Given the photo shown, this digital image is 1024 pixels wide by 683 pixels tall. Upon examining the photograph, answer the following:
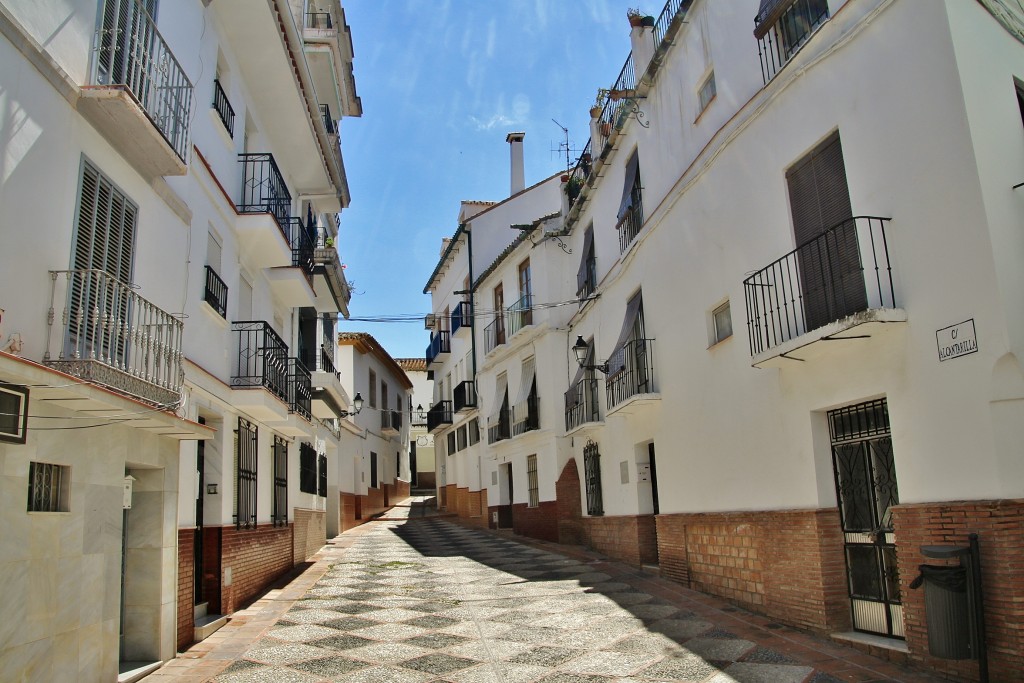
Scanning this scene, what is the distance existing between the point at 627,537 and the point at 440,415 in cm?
1730

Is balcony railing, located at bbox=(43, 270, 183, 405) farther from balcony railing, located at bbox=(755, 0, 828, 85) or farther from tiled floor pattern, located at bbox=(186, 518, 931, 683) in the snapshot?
balcony railing, located at bbox=(755, 0, 828, 85)

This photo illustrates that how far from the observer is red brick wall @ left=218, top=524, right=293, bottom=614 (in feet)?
31.3

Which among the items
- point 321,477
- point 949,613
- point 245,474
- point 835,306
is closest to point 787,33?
point 835,306

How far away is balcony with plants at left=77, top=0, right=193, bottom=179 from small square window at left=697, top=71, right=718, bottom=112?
20.5 ft

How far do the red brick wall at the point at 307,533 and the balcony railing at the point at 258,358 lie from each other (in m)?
3.61

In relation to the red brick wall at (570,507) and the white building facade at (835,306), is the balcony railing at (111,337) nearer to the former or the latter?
the white building facade at (835,306)

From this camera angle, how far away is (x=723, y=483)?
380 inches

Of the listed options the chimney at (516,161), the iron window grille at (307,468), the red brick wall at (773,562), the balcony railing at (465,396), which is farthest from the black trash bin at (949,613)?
the chimney at (516,161)

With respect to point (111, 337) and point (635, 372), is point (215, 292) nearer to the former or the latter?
point (111, 337)

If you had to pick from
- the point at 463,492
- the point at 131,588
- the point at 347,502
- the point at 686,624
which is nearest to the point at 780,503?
the point at 686,624

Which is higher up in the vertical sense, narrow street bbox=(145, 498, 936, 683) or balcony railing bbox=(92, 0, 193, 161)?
balcony railing bbox=(92, 0, 193, 161)

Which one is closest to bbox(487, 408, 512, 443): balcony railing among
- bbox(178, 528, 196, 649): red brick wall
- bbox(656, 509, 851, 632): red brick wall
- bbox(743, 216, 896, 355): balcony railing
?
bbox(656, 509, 851, 632): red brick wall

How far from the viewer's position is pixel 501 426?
824 inches

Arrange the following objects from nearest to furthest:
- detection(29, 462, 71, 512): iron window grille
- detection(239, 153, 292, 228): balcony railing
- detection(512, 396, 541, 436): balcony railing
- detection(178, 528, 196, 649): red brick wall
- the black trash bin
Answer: detection(29, 462, 71, 512): iron window grille
the black trash bin
detection(178, 528, 196, 649): red brick wall
detection(239, 153, 292, 228): balcony railing
detection(512, 396, 541, 436): balcony railing
